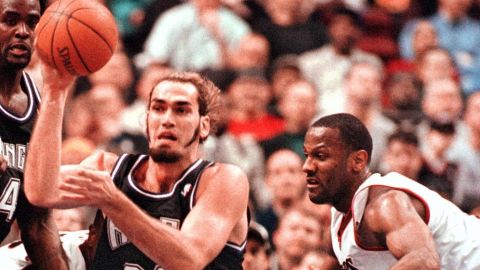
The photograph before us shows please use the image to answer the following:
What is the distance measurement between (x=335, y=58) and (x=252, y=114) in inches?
54.9

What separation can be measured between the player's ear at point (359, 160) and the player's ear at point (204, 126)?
2.42 ft

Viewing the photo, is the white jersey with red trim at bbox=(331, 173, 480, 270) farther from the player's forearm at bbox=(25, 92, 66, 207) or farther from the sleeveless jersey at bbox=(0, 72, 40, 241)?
the sleeveless jersey at bbox=(0, 72, 40, 241)

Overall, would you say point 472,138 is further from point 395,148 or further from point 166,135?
point 166,135

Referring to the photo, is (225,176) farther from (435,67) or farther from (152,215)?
(435,67)

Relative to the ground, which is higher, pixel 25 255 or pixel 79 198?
pixel 79 198

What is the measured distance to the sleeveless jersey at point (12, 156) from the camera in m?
5.62

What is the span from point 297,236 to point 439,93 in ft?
10.2

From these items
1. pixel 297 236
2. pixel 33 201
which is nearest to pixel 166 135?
pixel 33 201

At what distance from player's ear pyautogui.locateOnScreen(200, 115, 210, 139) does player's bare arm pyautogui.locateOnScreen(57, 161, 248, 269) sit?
22 centimetres

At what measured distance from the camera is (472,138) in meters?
10.1

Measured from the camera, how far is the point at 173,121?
551 centimetres

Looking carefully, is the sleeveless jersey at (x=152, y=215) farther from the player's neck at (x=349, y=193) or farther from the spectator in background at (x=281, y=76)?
the spectator in background at (x=281, y=76)

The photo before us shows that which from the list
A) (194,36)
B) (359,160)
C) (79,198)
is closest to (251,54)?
(194,36)

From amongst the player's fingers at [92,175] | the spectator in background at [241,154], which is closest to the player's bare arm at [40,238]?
the player's fingers at [92,175]
